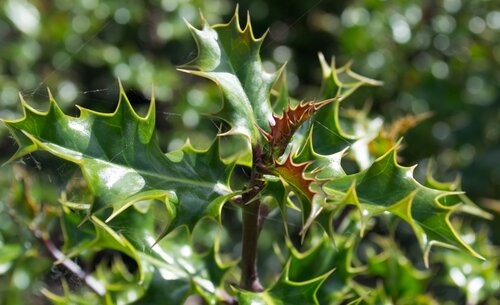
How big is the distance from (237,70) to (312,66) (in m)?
2.60

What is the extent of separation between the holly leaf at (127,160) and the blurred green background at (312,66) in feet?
5.60

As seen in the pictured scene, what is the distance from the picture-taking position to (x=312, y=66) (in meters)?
3.93

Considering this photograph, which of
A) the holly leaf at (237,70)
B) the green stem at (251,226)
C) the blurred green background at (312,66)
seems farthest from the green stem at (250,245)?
→ the blurred green background at (312,66)

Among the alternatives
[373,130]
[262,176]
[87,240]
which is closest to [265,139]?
[262,176]

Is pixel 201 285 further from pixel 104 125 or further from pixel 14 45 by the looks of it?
pixel 14 45

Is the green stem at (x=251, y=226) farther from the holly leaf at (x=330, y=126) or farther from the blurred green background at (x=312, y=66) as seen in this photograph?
the blurred green background at (x=312, y=66)

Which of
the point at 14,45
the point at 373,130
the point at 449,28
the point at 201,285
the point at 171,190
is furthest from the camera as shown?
the point at 449,28

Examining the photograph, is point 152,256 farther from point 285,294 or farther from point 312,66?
point 312,66

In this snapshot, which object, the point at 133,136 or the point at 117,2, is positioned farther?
the point at 117,2

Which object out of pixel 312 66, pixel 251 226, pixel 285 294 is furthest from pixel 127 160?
pixel 312 66

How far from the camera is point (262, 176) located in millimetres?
1227

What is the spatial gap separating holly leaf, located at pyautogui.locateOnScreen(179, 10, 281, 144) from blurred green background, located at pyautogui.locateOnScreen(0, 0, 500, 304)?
1624mm

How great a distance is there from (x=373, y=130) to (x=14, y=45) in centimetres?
189

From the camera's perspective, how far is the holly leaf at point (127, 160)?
1185 millimetres
